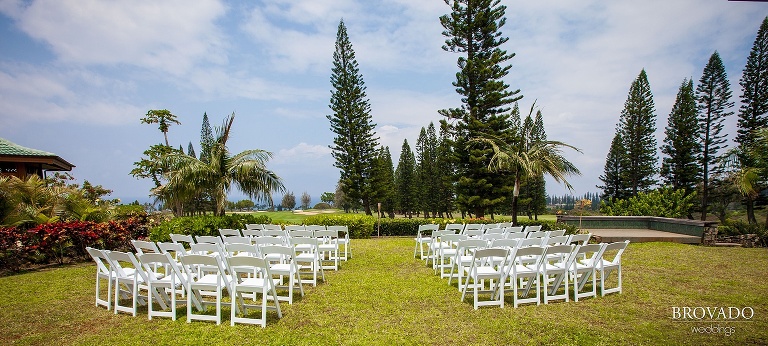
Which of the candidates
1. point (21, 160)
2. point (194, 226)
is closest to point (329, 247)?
point (194, 226)

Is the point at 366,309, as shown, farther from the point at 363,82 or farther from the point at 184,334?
the point at 363,82

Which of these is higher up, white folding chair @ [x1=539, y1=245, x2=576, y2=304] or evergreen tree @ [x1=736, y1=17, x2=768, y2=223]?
evergreen tree @ [x1=736, y1=17, x2=768, y2=223]

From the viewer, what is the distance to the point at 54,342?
3.50 m

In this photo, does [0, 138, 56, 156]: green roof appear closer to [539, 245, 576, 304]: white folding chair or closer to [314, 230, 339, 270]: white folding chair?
[314, 230, 339, 270]: white folding chair

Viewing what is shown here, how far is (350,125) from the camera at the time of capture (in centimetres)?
2219

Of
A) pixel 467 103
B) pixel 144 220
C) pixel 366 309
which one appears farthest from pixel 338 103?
pixel 366 309

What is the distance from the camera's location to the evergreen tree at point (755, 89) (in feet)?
63.1

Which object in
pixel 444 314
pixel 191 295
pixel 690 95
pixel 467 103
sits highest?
pixel 690 95

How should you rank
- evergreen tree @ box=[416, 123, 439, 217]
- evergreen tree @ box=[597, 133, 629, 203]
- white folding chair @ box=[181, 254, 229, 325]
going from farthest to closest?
evergreen tree @ box=[416, 123, 439, 217] → evergreen tree @ box=[597, 133, 629, 203] → white folding chair @ box=[181, 254, 229, 325]

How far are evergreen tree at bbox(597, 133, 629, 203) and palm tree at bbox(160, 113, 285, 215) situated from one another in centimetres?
2506

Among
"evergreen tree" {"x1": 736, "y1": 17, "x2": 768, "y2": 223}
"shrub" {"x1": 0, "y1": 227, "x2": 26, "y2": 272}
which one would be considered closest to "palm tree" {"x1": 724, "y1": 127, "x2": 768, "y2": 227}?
"evergreen tree" {"x1": 736, "y1": 17, "x2": 768, "y2": 223}

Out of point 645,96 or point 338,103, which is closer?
point 338,103

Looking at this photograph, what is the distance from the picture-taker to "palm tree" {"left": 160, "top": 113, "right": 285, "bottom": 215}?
1080cm

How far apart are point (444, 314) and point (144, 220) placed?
29.9ft
